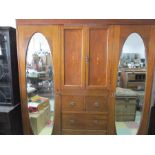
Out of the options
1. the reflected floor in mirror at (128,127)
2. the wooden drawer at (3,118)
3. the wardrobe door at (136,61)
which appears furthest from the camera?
A: the reflected floor in mirror at (128,127)

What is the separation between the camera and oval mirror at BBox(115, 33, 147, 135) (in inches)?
67.9

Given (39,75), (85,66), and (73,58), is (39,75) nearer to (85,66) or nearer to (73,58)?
(73,58)

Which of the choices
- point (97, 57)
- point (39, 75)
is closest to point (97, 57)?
point (97, 57)

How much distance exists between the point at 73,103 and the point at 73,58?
0.56 meters

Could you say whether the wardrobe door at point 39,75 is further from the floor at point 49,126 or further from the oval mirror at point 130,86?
the oval mirror at point 130,86

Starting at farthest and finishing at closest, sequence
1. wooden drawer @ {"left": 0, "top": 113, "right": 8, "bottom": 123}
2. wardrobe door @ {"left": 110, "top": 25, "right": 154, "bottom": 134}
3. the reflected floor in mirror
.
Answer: the reflected floor in mirror, wooden drawer @ {"left": 0, "top": 113, "right": 8, "bottom": 123}, wardrobe door @ {"left": 110, "top": 25, "right": 154, "bottom": 134}

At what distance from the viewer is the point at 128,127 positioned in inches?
75.2

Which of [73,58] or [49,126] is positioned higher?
[73,58]

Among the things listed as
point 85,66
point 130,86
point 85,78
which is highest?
point 85,66

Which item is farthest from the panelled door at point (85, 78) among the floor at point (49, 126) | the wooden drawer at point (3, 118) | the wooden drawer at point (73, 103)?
the wooden drawer at point (3, 118)

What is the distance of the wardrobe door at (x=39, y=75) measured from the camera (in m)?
1.74

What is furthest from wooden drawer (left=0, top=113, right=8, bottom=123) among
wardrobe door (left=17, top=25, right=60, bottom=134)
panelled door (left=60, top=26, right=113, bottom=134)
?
panelled door (left=60, top=26, right=113, bottom=134)

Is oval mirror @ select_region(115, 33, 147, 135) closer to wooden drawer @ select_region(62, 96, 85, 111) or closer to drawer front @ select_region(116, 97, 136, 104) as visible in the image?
drawer front @ select_region(116, 97, 136, 104)

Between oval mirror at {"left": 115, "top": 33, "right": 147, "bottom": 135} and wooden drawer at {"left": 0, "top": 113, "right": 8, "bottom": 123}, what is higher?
oval mirror at {"left": 115, "top": 33, "right": 147, "bottom": 135}
